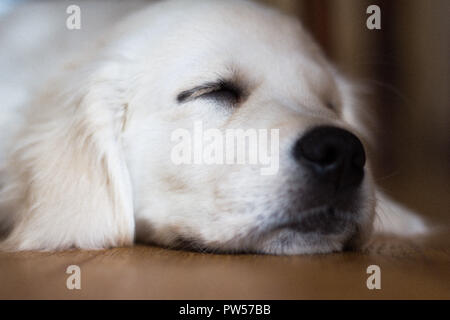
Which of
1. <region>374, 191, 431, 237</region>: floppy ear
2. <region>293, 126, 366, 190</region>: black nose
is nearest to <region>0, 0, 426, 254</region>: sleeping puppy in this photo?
<region>293, 126, 366, 190</region>: black nose

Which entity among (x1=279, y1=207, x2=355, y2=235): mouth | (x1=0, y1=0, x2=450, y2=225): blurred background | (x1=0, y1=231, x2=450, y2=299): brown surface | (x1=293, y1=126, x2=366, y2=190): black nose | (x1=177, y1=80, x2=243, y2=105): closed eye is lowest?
(x1=0, y1=231, x2=450, y2=299): brown surface

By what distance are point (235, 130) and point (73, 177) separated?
1.23 ft

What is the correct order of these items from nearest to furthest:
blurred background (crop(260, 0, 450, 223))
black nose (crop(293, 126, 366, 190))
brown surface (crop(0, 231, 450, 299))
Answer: brown surface (crop(0, 231, 450, 299)), black nose (crop(293, 126, 366, 190)), blurred background (crop(260, 0, 450, 223))

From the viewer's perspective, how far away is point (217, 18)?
1.34 metres

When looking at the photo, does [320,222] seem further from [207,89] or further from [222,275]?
[207,89]

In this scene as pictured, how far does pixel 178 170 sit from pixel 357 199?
0.38m

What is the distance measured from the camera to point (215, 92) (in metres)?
1.27

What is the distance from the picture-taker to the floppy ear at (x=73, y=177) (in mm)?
1204

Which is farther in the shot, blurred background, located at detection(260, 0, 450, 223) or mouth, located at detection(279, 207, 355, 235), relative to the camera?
blurred background, located at detection(260, 0, 450, 223)

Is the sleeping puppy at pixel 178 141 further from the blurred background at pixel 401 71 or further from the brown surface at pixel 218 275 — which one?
the blurred background at pixel 401 71

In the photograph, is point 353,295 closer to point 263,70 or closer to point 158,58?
point 263,70

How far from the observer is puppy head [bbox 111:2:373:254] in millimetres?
1062

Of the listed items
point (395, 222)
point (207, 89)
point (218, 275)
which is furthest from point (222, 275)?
point (395, 222)

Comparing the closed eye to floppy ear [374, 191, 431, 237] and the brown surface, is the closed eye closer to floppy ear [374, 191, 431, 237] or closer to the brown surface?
the brown surface
